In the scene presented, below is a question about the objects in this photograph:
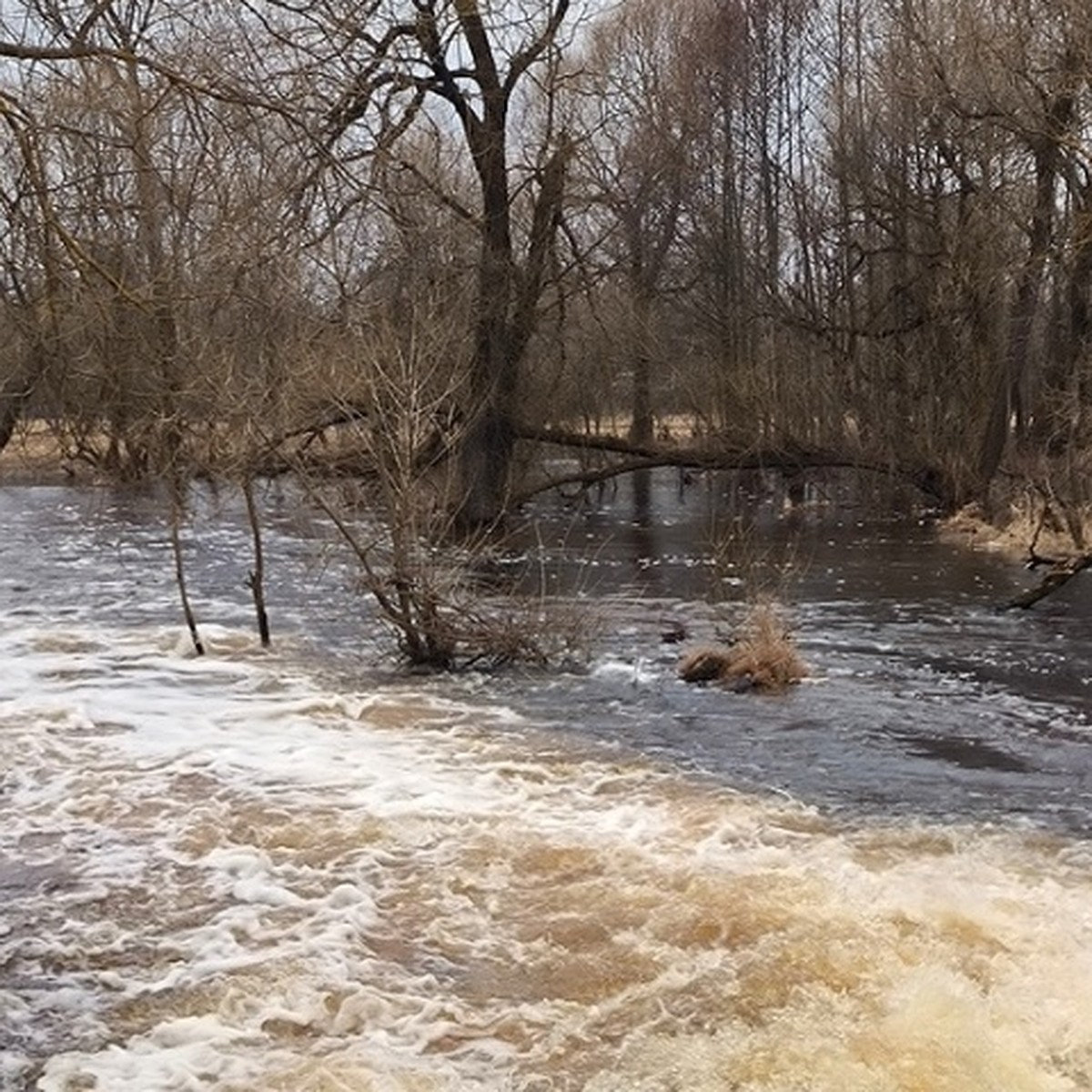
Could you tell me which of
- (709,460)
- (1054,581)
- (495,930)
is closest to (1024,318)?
(709,460)

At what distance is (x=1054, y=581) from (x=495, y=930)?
33.2 feet

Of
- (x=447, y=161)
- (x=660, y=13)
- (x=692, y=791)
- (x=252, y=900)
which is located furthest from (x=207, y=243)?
(x=660, y=13)

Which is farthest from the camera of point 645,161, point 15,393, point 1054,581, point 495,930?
point 645,161

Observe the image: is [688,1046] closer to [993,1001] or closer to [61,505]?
[993,1001]

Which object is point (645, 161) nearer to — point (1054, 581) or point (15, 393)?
point (1054, 581)

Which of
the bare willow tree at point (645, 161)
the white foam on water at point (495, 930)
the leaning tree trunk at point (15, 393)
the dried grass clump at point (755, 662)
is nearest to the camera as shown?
the white foam on water at point (495, 930)

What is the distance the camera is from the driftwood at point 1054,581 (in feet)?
49.7

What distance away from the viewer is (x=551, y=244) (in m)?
24.0

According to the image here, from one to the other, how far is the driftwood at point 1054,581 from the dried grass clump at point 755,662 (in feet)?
12.9

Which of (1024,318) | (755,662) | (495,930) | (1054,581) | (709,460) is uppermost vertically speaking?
(1024,318)

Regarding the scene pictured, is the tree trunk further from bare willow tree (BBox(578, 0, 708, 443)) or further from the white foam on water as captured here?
the white foam on water

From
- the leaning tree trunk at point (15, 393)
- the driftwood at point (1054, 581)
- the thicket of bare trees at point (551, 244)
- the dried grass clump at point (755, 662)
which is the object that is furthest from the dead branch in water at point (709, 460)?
the leaning tree trunk at point (15, 393)

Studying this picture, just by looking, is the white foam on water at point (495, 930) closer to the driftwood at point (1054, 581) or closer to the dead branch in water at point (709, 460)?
the driftwood at point (1054, 581)

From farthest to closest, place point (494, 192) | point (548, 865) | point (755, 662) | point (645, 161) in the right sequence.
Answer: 1. point (645, 161)
2. point (494, 192)
3. point (755, 662)
4. point (548, 865)
